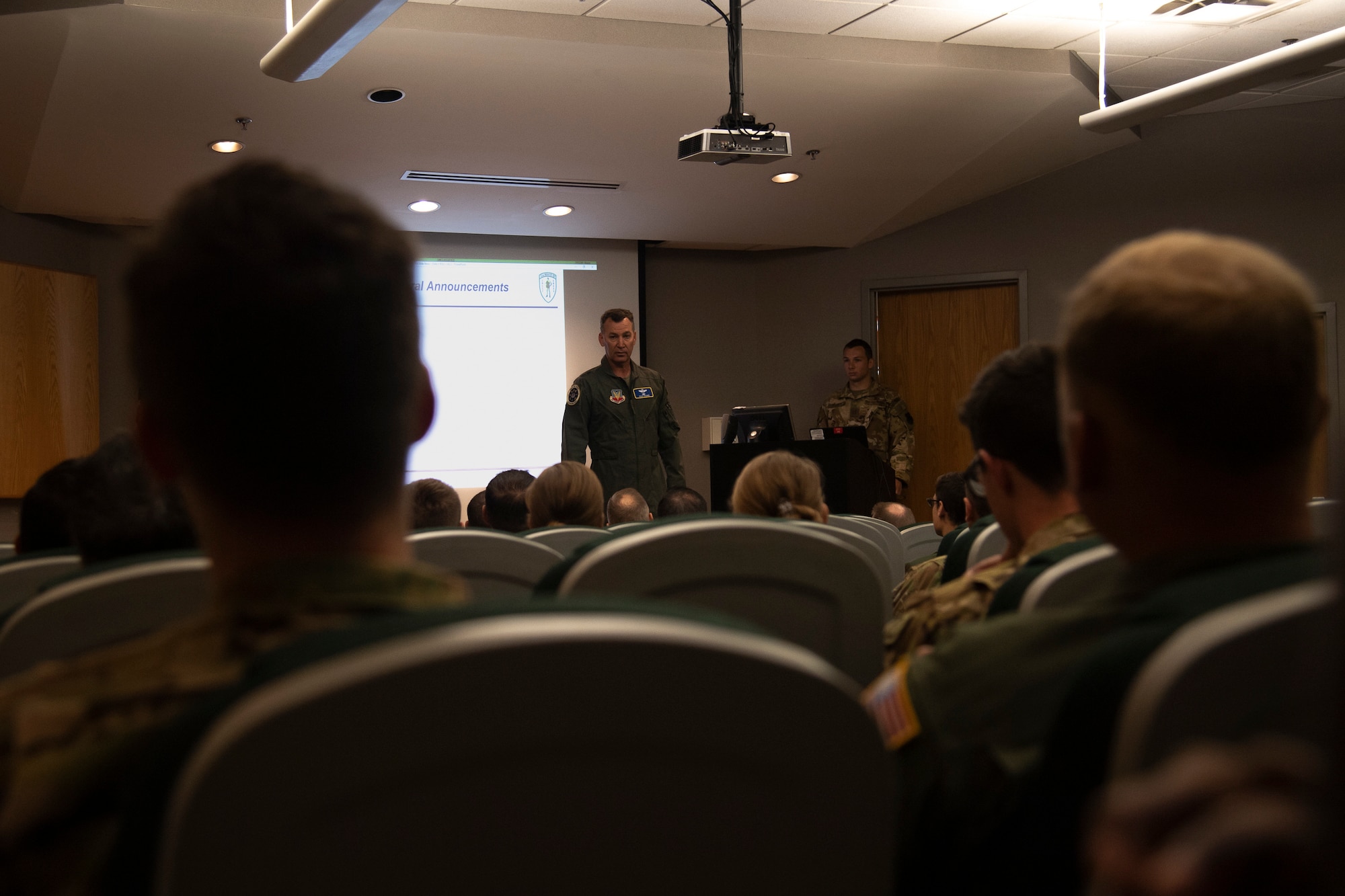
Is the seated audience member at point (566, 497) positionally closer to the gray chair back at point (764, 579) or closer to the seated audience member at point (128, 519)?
the seated audience member at point (128, 519)

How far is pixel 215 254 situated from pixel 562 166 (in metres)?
5.74

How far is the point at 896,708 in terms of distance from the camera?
2.98 feet

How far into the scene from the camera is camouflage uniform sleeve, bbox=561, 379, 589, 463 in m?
6.02

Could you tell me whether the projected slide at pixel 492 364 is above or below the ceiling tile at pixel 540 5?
below

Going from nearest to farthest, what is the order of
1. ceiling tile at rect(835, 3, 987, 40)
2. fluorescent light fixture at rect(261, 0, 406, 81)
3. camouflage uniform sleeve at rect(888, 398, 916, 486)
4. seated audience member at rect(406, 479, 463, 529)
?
seated audience member at rect(406, 479, 463, 529) → fluorescent light fixture at rect(261, 0, 406, 81) → ceiling tile at rect(835, 3, 987, 40) → camouflage uniform sleeve at rect(888, 398, 916, 486)

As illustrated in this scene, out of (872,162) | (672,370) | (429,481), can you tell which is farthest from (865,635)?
(672,370)

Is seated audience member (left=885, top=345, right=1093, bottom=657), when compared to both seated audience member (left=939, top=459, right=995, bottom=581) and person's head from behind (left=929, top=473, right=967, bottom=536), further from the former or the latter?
person's head from behind (left=929, top=473, right=967, bottom=536)

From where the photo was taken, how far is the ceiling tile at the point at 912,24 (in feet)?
16.4

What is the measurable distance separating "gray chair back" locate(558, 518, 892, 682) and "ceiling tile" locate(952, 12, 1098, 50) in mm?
4536

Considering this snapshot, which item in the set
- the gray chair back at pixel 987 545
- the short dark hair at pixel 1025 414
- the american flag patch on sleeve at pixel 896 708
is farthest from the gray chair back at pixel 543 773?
the gray chair back at pixel 987 545

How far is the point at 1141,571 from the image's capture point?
0.81 m

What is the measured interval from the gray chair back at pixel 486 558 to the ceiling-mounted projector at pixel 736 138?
9.99ft

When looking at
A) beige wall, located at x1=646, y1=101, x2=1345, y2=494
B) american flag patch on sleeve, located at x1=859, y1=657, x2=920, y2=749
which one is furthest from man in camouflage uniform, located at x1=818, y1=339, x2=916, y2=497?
american flag patch on sleeve, located at x1=859, y1=657, x2=920, y2=749

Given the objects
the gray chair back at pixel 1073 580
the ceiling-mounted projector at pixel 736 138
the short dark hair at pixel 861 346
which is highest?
the ceiling-mounted projector at pixel 736 138
